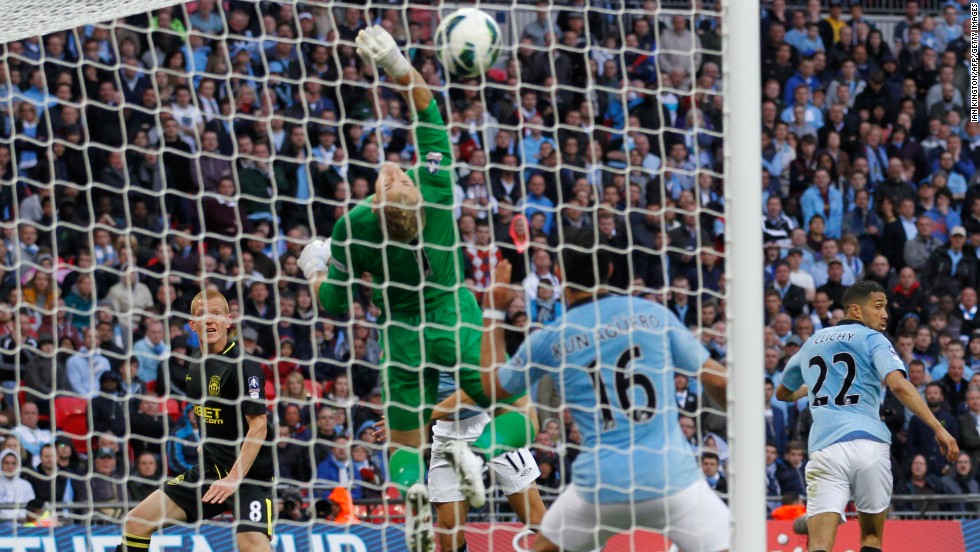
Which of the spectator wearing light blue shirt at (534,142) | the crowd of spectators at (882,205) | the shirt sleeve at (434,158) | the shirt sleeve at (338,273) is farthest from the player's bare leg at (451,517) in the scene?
the spectator wearing light blue shirt at (534,142)

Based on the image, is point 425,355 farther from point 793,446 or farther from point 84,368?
point 793,446

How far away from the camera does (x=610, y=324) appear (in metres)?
5.52

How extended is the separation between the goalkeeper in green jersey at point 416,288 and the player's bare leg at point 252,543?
2.95 ft

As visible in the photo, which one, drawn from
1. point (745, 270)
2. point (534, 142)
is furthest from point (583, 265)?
point (534, 142)

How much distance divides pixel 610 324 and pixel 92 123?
7.10 m

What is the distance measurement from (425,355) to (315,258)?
73 centimetres

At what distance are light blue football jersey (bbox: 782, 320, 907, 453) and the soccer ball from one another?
7.84ft

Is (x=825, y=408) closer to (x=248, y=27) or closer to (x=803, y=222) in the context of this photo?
(x=803, y=222)

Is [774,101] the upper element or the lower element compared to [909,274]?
upper

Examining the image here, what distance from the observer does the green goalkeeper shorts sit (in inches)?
266

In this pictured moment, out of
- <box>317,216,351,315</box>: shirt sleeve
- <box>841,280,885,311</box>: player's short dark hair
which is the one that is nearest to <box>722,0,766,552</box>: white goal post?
<box>317,216,351,315</box>: shirt sleeve

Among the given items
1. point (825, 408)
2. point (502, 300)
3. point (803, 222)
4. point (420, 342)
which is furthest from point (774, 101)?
point (502, 300)

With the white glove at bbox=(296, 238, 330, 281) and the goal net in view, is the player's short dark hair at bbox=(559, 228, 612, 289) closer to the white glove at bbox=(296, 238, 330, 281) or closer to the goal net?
the white glove at bbox=(296, 238, 330, 281)

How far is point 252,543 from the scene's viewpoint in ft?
23.2
